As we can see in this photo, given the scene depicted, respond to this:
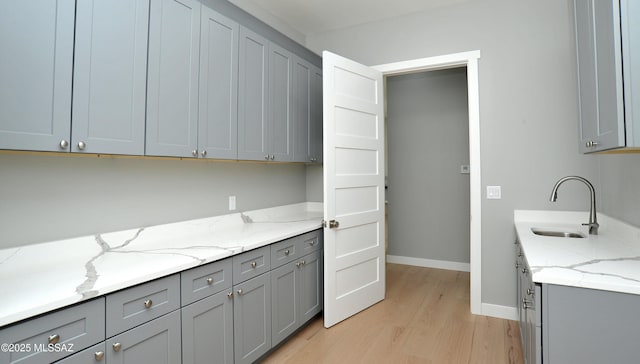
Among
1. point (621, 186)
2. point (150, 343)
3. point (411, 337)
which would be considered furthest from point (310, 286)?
point (621, 186)

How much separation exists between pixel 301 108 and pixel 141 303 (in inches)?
83.7

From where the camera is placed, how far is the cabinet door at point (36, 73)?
1282 millimetres

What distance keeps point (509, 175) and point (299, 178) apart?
2.04 m

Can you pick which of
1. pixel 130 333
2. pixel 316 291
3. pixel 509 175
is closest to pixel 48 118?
pixel 130 333

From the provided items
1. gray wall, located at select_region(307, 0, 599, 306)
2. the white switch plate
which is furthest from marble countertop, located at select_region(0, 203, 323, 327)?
gray wall, located at select_region(307, 0, 599, 306)

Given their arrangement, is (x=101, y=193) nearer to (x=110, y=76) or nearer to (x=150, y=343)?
(x=110, y=76)

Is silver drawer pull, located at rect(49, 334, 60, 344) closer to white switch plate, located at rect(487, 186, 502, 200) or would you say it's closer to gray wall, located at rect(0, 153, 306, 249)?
gray wall, located at rect(0, 153, 306, 249)

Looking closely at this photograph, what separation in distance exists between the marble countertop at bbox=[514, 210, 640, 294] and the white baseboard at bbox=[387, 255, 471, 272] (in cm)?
187

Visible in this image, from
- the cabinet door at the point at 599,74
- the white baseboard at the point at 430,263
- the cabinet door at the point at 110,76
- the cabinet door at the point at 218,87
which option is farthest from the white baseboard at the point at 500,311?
the cabinet door at the point at 110,76

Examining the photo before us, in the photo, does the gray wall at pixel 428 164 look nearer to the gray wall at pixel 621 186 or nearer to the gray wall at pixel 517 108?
the gray wall at pixel 517 108

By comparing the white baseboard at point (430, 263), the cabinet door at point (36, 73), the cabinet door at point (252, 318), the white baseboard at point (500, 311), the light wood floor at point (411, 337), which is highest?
the cabinet door at point (36, 73)

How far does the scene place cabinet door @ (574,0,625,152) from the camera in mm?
1369

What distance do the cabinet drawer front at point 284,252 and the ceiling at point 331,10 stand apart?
211cm

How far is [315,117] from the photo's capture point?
10.8 feet
